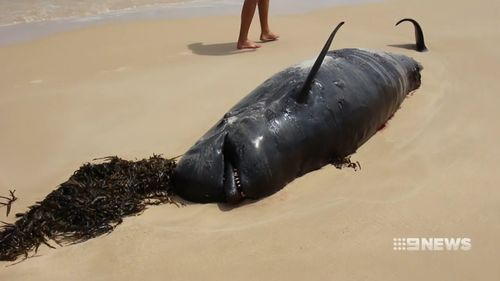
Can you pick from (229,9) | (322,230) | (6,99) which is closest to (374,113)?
(322,230)

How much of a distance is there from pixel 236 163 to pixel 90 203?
3.28 feet

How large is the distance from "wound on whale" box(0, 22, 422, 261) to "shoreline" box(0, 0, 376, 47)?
16.1 feet

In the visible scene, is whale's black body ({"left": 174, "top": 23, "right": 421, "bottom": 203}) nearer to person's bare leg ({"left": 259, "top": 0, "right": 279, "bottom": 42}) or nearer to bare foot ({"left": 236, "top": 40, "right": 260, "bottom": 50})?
bare foot ({"left": 236, "top": 40, "right": 260, "bottom": 50})


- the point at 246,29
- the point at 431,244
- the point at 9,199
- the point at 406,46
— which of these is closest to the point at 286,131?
the point at 431,244

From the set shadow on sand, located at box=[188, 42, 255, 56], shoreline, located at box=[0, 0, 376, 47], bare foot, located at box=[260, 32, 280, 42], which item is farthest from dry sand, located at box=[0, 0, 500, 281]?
shoreline, located at box=[0, 0, 376, 47]

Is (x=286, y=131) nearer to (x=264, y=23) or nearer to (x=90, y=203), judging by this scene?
(x=90, y=203)

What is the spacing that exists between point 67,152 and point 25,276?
167 cm

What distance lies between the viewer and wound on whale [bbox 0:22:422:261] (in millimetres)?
3426

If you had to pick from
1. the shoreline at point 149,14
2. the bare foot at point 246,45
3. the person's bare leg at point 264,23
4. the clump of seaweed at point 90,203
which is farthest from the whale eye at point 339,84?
the shoreline at point 149,14

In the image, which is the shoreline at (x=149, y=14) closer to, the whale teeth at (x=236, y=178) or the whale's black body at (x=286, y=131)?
the whale's black body at (x=286, y=131)

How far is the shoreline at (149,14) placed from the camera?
8.26m

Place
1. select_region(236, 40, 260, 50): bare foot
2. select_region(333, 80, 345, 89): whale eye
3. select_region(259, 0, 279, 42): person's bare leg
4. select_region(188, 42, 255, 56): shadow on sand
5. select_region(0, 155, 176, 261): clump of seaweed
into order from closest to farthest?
select_region(0, 155, 176, 261): clump of seaweed → select_region(333, 80, 345, 89): whale eye → select_region(188, 42, 255, 56): shadow on sand → select_region(236, 40, 260, 50): bare foot → select_region(259, 0, 279, 42): person's bare leg

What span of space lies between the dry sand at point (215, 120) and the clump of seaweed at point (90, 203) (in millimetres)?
120

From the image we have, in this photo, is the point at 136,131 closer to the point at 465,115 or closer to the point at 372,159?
the point at 372,159
